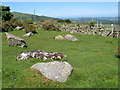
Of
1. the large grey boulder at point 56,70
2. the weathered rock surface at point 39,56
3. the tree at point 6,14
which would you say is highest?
the tree at point 6,14

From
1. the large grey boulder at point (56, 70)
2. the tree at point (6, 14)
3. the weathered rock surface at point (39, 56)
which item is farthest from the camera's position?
the tree at point (6, 14)

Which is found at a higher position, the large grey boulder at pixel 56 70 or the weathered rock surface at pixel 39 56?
the weathered rock surface at pixel 39 56

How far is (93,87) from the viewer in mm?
10297

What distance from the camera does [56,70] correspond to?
39.0 ft

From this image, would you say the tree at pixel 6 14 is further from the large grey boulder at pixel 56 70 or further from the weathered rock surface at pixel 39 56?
the large grey boulder at pixel 56 70

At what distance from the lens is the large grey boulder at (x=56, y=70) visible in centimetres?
1129

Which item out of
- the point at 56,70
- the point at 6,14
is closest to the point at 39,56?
the point at 56,70

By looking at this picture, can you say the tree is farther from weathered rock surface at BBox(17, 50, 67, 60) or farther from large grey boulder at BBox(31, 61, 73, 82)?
large grey boulder at BBox(31, 61, 73, 82)

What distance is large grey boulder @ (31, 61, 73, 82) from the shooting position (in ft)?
37.0

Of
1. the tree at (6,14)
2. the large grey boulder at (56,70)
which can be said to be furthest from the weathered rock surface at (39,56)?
the tree at (6,14)

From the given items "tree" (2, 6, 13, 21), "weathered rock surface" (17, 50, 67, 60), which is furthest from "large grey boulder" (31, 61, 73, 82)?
"tree" (2, 6, 13, 21)

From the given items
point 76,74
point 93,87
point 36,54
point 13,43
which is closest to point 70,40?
point 13,43

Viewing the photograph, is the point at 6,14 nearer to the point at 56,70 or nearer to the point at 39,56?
the point at 39,56

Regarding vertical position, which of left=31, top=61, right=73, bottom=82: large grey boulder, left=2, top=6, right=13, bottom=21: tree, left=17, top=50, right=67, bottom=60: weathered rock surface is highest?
left=2, top=6, right=13, bottom=21: tree
